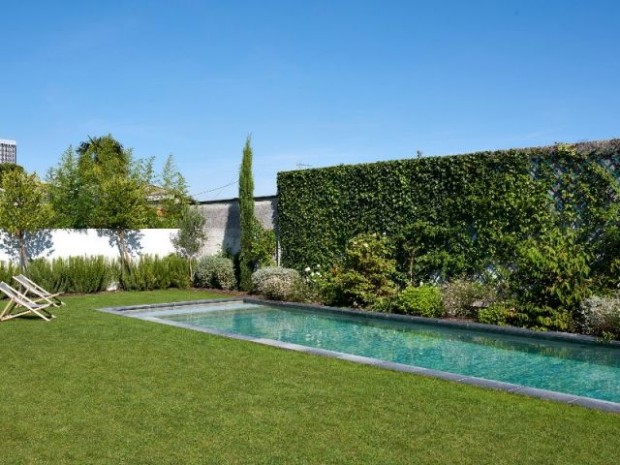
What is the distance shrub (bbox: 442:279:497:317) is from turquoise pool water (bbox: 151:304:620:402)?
0.62 metres

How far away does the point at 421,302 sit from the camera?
11.4 metres

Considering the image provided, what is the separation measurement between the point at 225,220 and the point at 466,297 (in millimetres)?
8959

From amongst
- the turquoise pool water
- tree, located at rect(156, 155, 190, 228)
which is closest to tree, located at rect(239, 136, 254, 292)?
tree, located at rect(156, 155, 190, 228)

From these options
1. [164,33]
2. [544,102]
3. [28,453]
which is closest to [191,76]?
[164,33]

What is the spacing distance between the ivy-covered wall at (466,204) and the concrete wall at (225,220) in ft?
4.84

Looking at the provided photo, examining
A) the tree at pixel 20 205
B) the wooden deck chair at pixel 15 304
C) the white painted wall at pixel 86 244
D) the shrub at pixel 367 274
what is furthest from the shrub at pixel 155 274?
the shrub at pixel 367 274

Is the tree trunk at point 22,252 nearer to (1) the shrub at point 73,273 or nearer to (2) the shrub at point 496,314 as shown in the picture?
(1) the shrub at point 73,273

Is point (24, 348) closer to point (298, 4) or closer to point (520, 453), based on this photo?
point (520, 453)

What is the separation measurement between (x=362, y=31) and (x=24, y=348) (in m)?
9.79

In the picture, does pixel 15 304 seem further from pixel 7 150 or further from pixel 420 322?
pixel 7 150

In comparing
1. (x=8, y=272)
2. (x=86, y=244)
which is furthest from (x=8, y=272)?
(x=86, y=244)

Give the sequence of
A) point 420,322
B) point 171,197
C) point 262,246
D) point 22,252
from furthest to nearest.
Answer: point 171,197
point 262,246
point 22,252
point 420,322

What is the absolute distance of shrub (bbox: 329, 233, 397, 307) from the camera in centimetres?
1255

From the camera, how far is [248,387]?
5914mm
